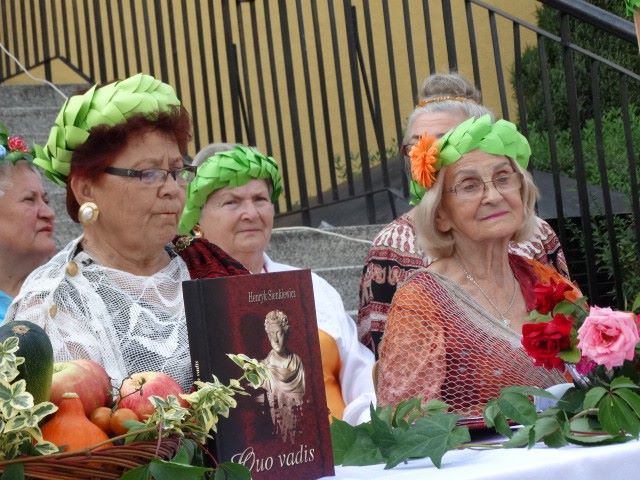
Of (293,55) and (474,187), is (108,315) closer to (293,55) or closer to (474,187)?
(474,187)

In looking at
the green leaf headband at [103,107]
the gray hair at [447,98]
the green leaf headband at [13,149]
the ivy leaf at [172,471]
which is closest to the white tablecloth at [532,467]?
the ivy leaf at [172,471]

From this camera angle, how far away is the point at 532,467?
1794 millimetres

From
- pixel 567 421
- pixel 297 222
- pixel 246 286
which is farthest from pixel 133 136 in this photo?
pixel 297 222

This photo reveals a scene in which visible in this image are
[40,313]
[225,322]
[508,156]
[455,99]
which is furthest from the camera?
[455,99]

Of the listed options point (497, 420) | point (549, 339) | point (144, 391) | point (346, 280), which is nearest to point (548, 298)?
point (549, 339)

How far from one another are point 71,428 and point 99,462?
10cm

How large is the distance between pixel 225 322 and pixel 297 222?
183 inches

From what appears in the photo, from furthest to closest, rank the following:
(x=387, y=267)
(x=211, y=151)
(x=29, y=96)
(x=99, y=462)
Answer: (x=29, y=96)
(x=211, y=151)
(x=387, y=267)
(x=99, y=462)

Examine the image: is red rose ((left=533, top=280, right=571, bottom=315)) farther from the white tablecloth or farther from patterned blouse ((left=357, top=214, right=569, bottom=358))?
patterned blouse ((left=357, top=214, right=569, bottom=358))

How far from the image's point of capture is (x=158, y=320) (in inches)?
102

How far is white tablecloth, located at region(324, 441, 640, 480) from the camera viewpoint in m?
1.78

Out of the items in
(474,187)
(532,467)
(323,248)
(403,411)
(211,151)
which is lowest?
(532,467)

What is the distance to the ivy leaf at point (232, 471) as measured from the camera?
5.31 feet

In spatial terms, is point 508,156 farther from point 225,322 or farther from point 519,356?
point 225,322
